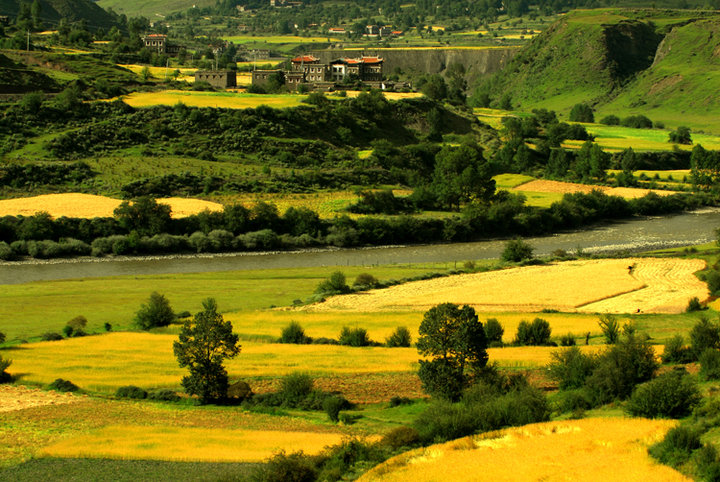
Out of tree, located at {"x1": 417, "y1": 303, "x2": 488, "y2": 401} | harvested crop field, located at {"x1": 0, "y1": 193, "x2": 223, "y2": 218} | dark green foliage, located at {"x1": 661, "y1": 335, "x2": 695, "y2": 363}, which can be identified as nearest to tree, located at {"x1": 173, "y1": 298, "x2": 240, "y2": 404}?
tree, located at {"x1": 417, "y1": 303, "x2": 488, "y2": 401}

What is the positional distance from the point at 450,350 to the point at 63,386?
602 inches

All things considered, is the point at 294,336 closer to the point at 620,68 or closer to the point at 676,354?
the point at 676,354

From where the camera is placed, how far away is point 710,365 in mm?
33656

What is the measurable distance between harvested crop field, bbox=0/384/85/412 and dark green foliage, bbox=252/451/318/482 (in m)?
11.8

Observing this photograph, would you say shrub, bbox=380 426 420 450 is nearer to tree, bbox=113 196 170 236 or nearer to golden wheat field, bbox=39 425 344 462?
golden wheat field, bbox=39 425 344 462

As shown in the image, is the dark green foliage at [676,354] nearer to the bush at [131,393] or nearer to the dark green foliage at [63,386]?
the bush at [131,393]

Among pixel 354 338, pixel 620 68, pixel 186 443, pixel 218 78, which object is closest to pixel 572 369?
pixel 354 338

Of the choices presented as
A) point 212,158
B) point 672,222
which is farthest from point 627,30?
point 212,158

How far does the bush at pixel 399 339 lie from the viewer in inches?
1677

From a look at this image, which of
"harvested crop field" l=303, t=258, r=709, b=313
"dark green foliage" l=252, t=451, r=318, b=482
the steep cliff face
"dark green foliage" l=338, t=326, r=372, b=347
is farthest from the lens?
the steep cliff face

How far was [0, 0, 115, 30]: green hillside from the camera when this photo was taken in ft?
535

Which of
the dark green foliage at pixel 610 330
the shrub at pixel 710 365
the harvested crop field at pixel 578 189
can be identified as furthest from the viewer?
the harvested crop field at pixel 578 189

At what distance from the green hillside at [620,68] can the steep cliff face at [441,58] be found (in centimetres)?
1078

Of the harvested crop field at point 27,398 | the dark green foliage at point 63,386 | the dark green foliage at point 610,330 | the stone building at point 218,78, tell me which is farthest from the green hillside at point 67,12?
the dark green foliage at point 610,330
